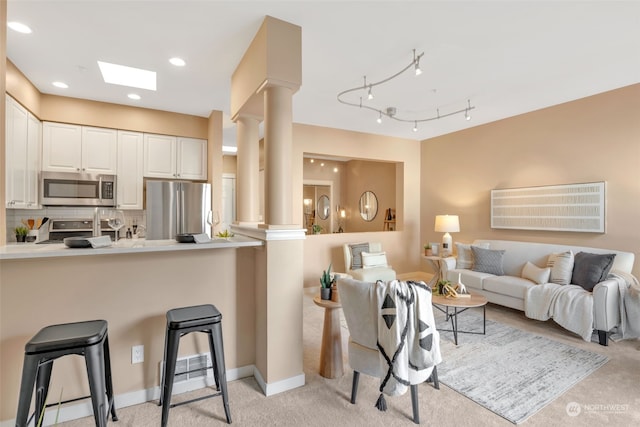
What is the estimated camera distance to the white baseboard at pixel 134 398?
1.96 metres

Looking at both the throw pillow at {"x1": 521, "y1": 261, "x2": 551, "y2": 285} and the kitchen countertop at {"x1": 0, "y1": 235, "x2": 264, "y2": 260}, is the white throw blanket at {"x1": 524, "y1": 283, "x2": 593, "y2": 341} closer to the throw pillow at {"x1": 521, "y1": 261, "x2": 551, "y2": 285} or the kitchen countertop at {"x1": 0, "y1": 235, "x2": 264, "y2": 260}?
the throw pillow at {"x1": 521, "y1": 261, "x2": 551, "y2": 285}

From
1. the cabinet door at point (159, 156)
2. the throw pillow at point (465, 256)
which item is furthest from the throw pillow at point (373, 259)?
the cabinet door at point (159, 156)

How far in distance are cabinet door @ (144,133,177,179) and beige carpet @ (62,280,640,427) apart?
3.17m

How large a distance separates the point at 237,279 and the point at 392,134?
172 inches

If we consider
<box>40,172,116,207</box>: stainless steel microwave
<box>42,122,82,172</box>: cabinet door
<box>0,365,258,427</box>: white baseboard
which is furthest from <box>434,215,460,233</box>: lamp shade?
<box>42,122,82,172</box>: cabinet door

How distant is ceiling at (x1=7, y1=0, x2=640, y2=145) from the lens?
224cm

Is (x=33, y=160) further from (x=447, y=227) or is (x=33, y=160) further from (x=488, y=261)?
(x=488, y=261)

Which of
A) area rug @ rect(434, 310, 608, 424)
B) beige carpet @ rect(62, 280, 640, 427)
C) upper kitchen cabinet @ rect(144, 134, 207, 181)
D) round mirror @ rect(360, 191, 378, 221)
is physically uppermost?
upper kitchen cabinet @ rect(144, 134, 207, 181)

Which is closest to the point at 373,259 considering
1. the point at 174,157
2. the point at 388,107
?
the point at 388,107

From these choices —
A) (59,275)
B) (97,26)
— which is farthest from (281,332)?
(97,26)

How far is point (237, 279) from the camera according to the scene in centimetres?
254

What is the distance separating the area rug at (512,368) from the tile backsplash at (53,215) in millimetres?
4354

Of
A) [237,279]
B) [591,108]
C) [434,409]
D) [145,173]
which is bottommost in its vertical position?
[434,409]

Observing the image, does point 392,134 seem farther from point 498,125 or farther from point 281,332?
point 281,332
